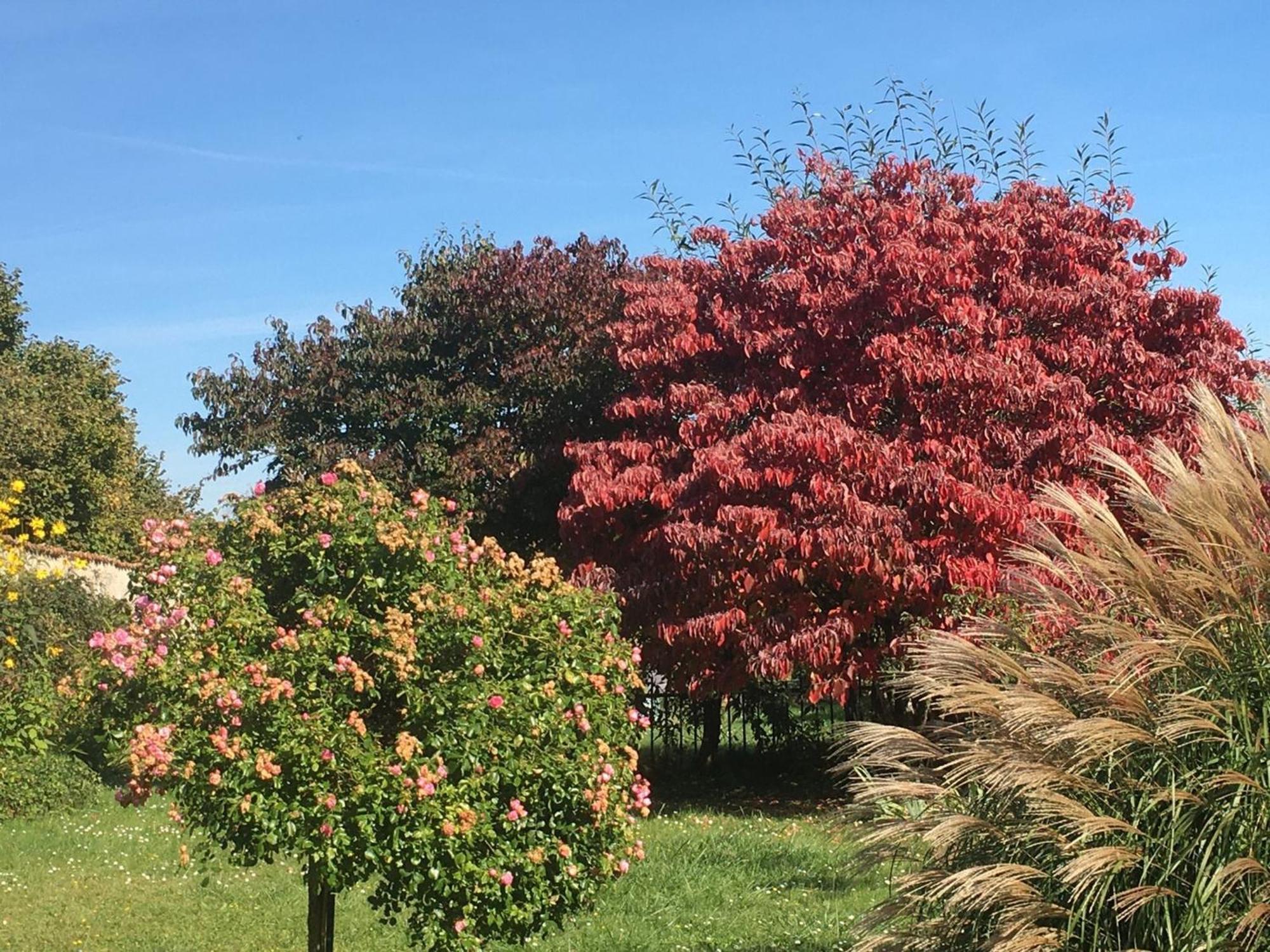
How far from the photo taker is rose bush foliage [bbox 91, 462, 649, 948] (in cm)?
486

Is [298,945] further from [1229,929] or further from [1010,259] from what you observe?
[1010,259]

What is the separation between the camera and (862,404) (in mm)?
11453

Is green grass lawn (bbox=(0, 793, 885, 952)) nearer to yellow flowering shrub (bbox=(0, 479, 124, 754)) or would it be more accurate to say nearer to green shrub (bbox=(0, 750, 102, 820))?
green shrub (bbox=(0, 750, 102, 820))

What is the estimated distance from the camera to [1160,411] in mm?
11711

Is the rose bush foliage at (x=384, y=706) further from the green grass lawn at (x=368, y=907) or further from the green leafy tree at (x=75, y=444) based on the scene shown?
the green leafy tree at (x=75, y=444)

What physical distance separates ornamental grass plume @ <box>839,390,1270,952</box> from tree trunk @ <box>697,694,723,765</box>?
33.0 ft

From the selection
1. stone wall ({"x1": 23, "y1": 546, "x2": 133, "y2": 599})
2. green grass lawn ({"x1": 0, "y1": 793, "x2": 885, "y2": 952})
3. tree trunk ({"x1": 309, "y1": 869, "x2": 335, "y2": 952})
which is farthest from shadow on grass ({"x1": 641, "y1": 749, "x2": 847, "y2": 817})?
tree trunk ({"x1": 309, "y1": 869, "x2": 335, "y2": 952})

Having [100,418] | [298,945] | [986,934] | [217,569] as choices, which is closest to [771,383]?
[298,945]

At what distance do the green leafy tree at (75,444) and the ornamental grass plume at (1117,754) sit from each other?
20800 millimetres

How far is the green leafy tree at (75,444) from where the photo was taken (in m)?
24.3

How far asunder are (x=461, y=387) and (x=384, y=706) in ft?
29.9

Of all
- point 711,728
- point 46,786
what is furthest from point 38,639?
point 711,728

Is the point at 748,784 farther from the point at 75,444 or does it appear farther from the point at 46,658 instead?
the point at 75,444

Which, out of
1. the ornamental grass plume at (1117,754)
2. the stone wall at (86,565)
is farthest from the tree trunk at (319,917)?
the stone wall at (86,565)
